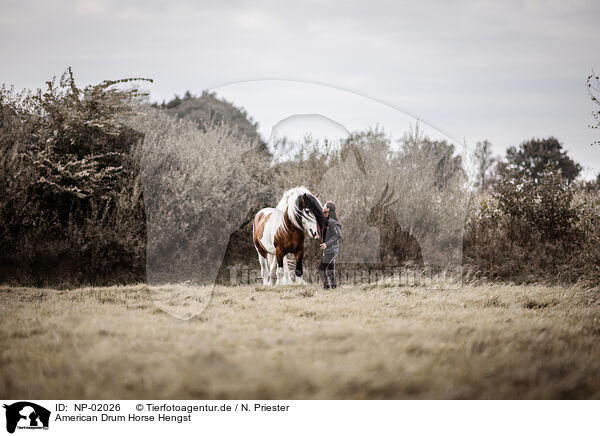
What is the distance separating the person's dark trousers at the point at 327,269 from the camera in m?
6.18

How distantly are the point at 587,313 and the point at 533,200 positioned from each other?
4863 mm

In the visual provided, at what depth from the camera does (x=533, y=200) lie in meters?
8.85

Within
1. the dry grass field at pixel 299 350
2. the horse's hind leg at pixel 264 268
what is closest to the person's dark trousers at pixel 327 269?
the horse's hind leg at pixel 264 268

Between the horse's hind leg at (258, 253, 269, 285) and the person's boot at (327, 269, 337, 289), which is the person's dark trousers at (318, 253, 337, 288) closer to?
the person's boot at (327, 269, 337, 289)

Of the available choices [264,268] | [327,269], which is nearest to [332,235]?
[327,269]

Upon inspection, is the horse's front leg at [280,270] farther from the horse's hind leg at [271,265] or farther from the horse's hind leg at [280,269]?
the horse's hind leg at [271,265]

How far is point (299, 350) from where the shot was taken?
125 inches

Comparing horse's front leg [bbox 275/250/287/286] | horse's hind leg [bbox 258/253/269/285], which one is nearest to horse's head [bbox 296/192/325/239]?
horse's front leg [bbox 275/250/287/286]

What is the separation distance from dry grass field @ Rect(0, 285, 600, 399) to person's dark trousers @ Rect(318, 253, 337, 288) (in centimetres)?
118
